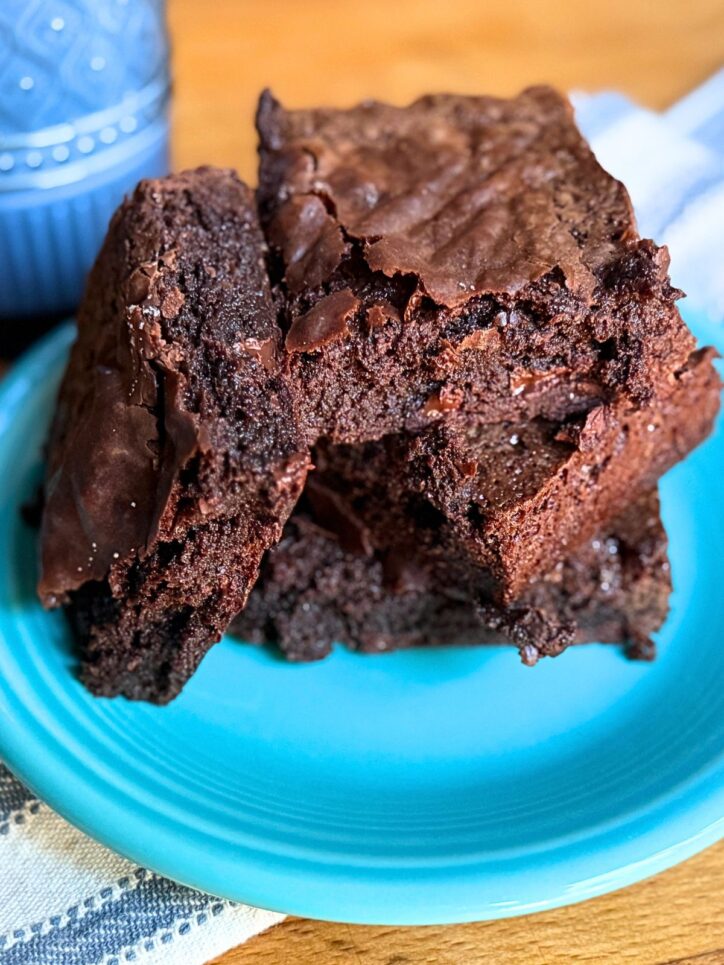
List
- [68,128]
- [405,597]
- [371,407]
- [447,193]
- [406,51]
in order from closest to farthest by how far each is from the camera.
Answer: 1. [371,407]
2. [447,193]
3. [405,597]
4. [68,128]
5. [406,51]

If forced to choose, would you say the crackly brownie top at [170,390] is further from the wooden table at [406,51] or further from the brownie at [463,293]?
the wooden table at [406,51]

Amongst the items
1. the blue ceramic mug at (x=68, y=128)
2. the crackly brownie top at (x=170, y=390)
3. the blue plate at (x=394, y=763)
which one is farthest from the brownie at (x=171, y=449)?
the blue ceramic mug at (x=68, y=128)

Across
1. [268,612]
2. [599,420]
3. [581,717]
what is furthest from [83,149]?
[581,717]

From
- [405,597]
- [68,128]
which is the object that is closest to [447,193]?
[405,597]

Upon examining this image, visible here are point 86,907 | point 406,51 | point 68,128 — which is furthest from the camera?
point 406,51

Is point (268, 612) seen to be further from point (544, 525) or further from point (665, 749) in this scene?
point (665, 749)

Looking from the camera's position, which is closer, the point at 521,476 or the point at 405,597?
the point at 521,476

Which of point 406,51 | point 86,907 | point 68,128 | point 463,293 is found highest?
point 463,293

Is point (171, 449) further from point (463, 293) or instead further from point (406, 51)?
point (406, 51)
